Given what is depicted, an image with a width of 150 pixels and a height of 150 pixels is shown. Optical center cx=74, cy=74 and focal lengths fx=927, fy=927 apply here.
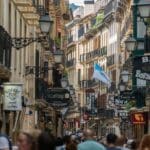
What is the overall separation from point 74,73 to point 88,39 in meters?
9.83

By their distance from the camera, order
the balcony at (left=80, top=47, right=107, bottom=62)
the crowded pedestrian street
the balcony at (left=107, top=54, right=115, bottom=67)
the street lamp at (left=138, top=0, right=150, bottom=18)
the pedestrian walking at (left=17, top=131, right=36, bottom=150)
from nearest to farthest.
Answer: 1. the pedestrian walking at (left=17, top=131, right=36, bottom=150)
2. the crowded pedestrian street
3. the street lamp at (left=138, top=0, right=150, bottom=18)
4. the balcony at (left=107, top=54, right=115, bottom=67)
5. the balcony at (left=80, top=47, right=107, bottom=62)

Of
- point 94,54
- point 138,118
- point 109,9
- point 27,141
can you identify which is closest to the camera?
point 27,141

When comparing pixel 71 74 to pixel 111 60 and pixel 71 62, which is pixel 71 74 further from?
pixel 111 60

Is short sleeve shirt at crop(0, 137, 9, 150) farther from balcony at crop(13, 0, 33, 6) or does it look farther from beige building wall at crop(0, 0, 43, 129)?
balcony at crop(13, 0, 33, 6)

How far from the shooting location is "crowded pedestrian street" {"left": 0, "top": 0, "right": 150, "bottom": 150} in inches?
640

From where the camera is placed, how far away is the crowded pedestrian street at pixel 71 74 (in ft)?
53.4

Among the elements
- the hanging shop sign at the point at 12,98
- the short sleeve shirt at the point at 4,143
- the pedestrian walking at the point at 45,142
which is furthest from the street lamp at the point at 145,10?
the pedestrian walking at the point at 45,142

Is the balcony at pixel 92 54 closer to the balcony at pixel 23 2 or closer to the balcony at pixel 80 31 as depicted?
the balcony at pixel 80 31

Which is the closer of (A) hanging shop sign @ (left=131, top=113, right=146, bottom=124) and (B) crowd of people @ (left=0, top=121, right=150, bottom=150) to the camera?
(B) crowd of people @ (left=0, top=121, right=150, bottom=150)

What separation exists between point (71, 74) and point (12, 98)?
11833 cm

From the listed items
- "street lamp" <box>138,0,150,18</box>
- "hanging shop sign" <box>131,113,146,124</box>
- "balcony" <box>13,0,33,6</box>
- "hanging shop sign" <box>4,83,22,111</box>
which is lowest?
"hanging shop sign" <box>131,113,146,124</box>

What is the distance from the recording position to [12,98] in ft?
73.2

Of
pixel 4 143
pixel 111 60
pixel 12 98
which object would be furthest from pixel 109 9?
pixel 4 143

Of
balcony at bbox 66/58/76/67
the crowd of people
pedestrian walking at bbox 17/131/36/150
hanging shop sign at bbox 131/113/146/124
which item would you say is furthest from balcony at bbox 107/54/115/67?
pedestrian walking at bbox 17/131/36/150
